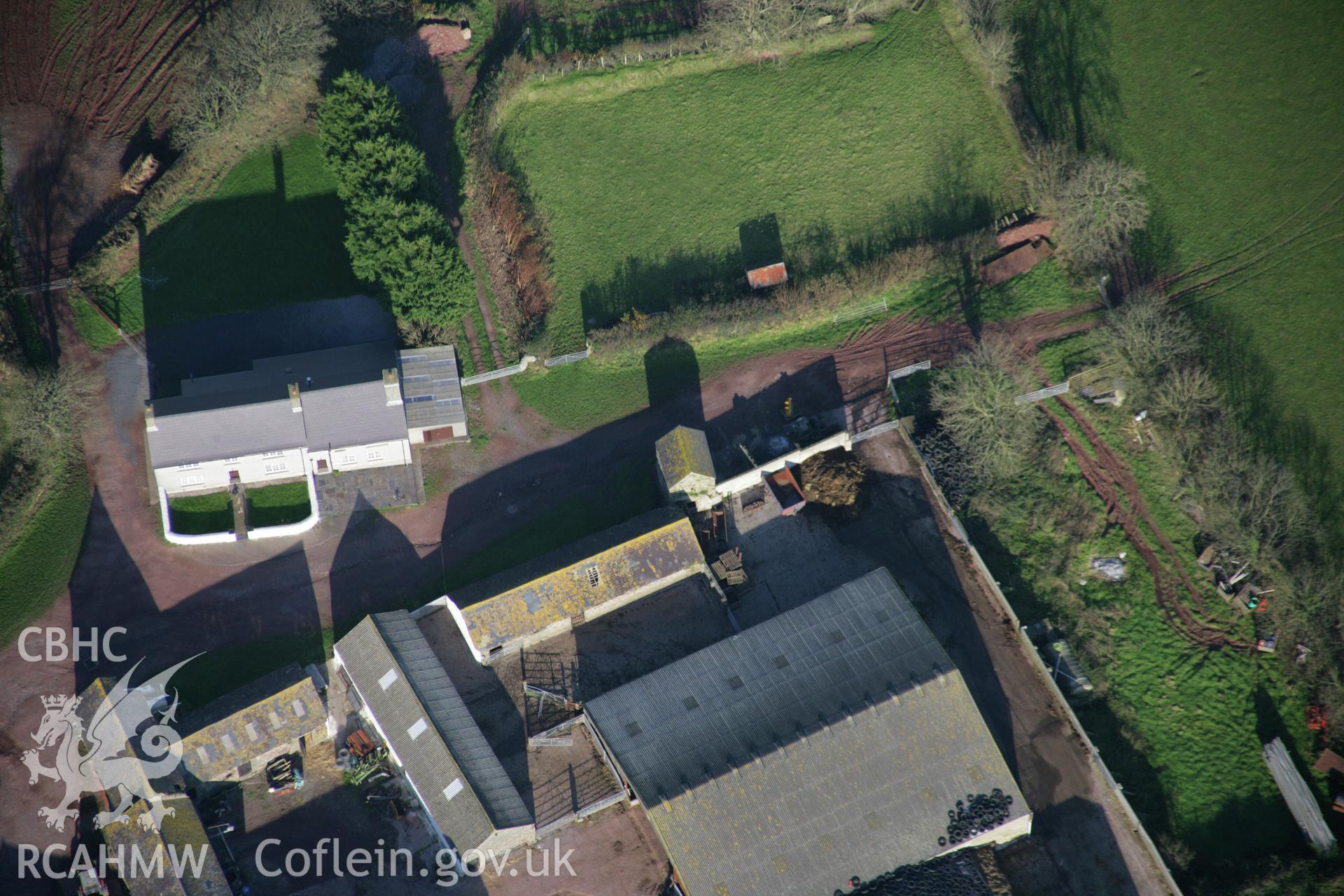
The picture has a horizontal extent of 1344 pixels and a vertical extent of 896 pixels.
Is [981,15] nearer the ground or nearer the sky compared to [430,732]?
nearer the sky

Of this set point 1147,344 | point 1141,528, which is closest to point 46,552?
point 1141,528

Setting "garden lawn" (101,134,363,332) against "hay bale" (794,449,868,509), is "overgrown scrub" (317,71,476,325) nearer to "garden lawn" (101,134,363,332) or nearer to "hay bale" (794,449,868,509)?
"garden lawn" (101,134,363,332)

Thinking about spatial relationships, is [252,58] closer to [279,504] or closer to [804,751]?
[279,504]

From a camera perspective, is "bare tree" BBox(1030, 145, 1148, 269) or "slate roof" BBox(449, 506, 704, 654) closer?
"slate roof" BBox(449, 506, 704, 654)

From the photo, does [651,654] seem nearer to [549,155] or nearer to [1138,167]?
[549,155]

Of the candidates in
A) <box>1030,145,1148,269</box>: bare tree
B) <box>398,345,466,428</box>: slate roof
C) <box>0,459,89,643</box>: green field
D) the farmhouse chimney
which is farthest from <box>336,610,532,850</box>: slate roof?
<box>1030,145,1148,269</box>: bare tree

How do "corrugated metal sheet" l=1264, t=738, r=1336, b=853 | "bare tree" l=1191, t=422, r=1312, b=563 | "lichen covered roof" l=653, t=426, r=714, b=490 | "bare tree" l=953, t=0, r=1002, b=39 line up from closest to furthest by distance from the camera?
"corrugated metal sheet" l=1264, t=738, r=1336, b=853 < "lichen covered roof" l=653, t=426, r=714, b=490 < "bare tree" l=1191, t=422, r=1312, b=563 < "bare tree" l=953, t=0, r=1002, b=39

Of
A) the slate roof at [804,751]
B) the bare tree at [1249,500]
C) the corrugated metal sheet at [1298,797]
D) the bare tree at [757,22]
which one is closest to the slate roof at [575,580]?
the slate roof at [804,751]
